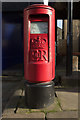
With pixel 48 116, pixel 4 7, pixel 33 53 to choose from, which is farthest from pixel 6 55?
pixel 48 116

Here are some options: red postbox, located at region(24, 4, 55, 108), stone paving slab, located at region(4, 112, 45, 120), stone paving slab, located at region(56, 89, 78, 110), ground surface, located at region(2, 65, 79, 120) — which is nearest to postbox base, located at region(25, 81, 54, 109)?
red postbox, located at region(24, 4, 55, 108)

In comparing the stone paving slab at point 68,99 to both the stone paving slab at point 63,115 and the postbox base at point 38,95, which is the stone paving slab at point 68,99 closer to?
the stone paving slab at point 63,115

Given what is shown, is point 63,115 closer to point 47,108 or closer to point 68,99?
point 47,108

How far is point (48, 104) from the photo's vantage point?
2740 millimetres

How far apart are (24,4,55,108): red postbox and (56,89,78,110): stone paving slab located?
51 cm

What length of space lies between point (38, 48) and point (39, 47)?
0.03 metres

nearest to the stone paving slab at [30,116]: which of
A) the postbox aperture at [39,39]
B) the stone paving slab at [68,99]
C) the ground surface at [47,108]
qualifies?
the ground surface at [47,108]

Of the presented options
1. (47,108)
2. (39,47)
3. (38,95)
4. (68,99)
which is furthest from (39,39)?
(68,99)

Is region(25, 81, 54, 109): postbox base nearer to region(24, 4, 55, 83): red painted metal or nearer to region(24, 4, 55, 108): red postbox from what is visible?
region(24, 4, 55, 108): red postbox

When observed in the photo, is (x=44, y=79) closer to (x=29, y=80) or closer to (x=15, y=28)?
(x=29, y=80)

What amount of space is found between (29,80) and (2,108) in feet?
2.60

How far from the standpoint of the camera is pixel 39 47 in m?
2.60

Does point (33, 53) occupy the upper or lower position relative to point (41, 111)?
upper

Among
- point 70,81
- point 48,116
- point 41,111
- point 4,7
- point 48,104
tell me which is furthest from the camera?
point 4,7
